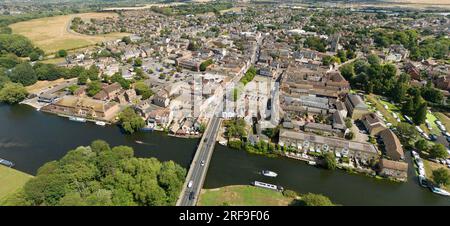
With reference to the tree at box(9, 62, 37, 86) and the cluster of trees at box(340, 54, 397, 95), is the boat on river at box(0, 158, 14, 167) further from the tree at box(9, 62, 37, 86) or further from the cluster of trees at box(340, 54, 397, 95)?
the cluster of trees at box(340, 54, 397, 95)

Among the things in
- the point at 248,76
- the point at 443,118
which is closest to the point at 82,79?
the point at 248,76

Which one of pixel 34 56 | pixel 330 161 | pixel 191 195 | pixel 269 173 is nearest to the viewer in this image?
pixel 191 195

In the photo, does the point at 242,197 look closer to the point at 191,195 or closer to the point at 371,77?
the point at 191,195

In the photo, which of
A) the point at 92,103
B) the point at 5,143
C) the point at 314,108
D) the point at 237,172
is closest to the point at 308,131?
the point at 314,108

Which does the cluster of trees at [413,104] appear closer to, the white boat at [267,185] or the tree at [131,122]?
the white boat at [267,185]

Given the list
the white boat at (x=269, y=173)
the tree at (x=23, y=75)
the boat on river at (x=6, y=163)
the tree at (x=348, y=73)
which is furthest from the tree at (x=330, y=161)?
the tree at (x=23, y=75)

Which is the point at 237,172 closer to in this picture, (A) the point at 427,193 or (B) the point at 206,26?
(A) the point at 427,193
